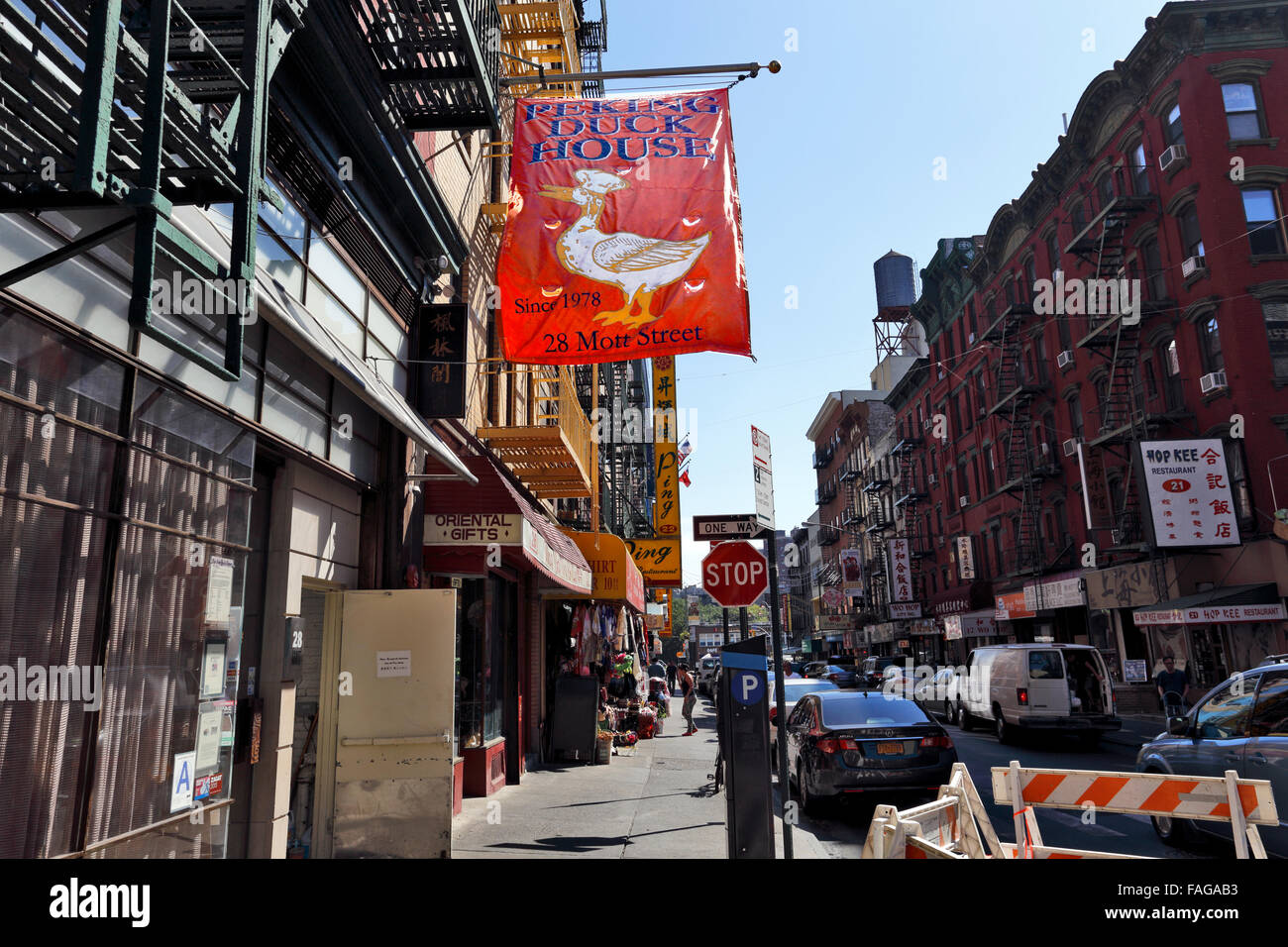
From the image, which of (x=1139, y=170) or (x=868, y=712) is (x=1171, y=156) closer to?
(x=1139, y=170)

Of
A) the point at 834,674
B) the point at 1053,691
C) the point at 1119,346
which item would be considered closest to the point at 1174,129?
the point at 1119,346

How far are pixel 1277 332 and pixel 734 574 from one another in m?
22.7

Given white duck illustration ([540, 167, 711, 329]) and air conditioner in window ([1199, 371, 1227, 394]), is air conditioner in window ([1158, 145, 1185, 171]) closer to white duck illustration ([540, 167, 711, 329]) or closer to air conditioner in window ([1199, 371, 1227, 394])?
air conditioner in window ([1199, 371, 1227, 394])

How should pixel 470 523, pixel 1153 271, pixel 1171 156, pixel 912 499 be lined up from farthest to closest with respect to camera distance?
pixel 912 499, pixel 1153 271, pixel 1171 156, pixel 470 523

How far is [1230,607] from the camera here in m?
21.7

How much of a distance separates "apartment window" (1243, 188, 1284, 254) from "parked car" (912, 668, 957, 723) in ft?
48.7

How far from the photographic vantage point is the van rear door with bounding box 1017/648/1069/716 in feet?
58.2

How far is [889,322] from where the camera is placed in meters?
67.6

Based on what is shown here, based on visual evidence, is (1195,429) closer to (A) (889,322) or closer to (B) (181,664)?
(B) (181,664)

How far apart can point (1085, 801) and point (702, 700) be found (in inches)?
1427

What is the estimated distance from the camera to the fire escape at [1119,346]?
87.1 ft

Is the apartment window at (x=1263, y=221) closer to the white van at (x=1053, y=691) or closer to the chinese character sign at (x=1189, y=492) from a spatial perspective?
the chinese character sign at (x=1189, y=492)

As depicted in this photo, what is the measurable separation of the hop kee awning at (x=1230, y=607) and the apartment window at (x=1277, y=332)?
607cm

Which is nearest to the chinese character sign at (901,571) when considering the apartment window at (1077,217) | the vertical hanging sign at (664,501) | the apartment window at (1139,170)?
the apartment window at (1077,217)
